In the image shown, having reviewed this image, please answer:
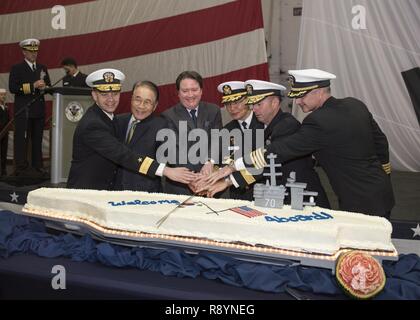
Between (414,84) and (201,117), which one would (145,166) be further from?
(414,84)

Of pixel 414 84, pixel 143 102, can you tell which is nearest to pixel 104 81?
pixel 143 102

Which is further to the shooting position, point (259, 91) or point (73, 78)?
point (73, 78)

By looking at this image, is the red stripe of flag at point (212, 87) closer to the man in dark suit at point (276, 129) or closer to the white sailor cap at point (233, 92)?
the white sailor cap at point (233, 92)

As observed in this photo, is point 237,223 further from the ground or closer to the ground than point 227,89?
closer to the ground

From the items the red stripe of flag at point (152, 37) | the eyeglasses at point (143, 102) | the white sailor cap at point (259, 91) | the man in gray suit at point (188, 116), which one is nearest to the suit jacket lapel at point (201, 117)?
the man in gray suit at point (188, 116)

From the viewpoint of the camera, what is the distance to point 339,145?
240 centimetres

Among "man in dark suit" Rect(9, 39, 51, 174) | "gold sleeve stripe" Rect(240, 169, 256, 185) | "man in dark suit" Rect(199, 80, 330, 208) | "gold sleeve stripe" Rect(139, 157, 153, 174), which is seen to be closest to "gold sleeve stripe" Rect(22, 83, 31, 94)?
"man in dark suit" Rect(9, 39, 51, 174)

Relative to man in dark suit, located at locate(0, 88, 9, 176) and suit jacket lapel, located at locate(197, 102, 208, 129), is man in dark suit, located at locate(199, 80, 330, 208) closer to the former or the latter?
suit jacket lapel, located at locate(197, 102, 208, 129)

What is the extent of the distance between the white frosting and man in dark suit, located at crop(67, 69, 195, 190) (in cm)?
31

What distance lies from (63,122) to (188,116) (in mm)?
2817

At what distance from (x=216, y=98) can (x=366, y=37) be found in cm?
251

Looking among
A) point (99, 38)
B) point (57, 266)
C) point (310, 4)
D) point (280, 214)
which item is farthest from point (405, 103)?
point (57, 266)

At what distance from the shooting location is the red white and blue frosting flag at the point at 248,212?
6.84 ft

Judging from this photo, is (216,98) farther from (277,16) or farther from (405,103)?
(405,103)
